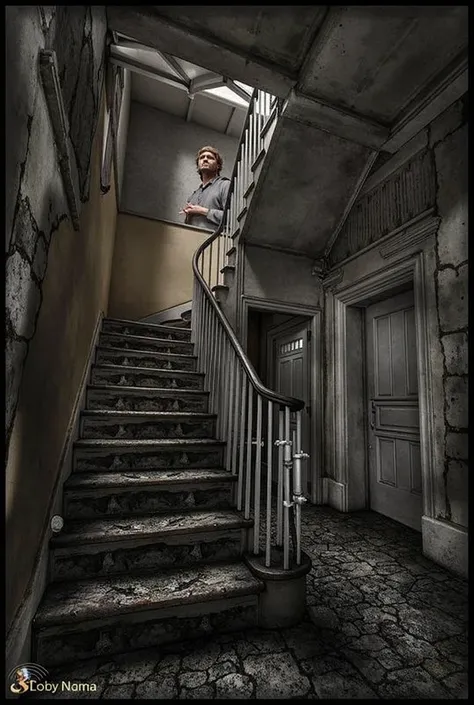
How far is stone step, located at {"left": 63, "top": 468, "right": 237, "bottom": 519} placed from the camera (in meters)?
1.73

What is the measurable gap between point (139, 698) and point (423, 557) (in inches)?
77.6

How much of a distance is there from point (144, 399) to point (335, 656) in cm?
186

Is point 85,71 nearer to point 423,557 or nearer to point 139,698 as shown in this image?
point 139,698

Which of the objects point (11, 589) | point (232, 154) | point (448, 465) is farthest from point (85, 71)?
point (232, 154)

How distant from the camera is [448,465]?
7.12 ft

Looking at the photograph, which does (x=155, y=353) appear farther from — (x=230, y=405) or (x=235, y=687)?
(x=235, y=687)

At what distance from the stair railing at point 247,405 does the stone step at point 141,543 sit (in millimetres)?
179

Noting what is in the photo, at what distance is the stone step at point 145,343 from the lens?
301cm

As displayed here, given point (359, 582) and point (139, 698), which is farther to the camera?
point (359, 582)

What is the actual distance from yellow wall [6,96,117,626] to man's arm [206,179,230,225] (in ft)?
8.85

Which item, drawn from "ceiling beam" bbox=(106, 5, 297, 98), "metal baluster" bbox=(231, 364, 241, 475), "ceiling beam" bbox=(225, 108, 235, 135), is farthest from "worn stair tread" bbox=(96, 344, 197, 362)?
"ceiling beam" bbox=(225, 108, 235, 135)

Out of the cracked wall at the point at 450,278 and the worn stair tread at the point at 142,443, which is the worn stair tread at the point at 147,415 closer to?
the worn stair tread at the point at 142,443

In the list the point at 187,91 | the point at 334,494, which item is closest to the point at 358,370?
the point at 334,494

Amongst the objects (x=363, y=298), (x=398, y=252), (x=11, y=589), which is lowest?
(x=11, y=589)
